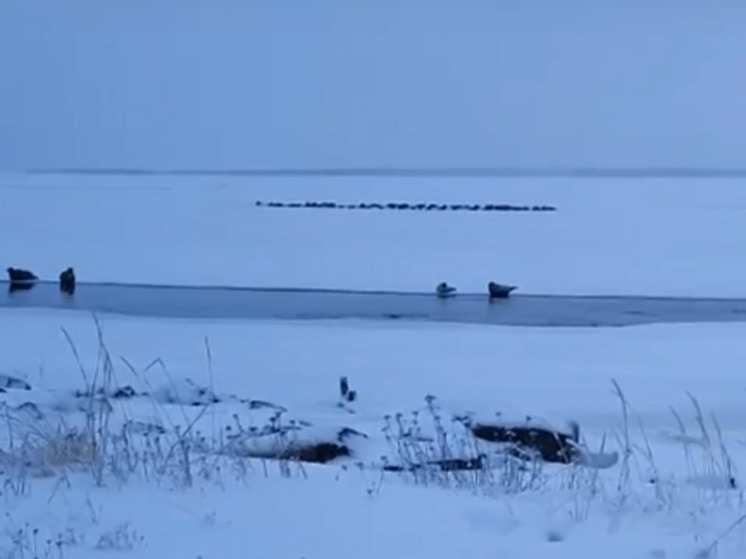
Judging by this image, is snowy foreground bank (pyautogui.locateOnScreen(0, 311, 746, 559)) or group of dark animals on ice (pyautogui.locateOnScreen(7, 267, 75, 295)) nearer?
snowy foreground bank (pyautogui.locateOnScreen(0, 311, 746, 559))

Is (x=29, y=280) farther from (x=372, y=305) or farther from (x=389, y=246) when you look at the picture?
(x=389, y=246)

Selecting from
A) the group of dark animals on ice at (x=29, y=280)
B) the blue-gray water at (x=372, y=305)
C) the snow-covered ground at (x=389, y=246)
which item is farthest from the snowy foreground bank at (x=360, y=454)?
the snow-covered ground at (x=389, y=246)

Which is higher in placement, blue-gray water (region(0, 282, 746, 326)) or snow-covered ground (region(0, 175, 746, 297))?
snow-covered ground (region(0, 175, 746, 297))

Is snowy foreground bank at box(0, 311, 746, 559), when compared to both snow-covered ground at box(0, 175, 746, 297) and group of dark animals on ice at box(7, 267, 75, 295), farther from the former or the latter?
snow-covered ground at box(0, 175, 746, 297)

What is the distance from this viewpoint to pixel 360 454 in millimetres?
7754

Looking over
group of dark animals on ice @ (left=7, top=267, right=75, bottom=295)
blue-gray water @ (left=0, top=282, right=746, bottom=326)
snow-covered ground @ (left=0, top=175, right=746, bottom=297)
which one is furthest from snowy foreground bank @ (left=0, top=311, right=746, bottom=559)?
snow-covered ground @ (left=0, top=175, right=746, bottom=297)

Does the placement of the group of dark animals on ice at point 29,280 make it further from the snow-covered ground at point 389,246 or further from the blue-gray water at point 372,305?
the snow-covered ground at point 389,246

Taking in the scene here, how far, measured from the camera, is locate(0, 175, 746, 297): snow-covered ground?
904 inches

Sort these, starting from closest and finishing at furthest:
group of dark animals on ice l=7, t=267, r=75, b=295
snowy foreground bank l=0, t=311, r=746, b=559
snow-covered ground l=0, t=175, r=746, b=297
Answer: snowy foreground bank l=0, t=311, r=746, b=559 → group of dark animals on ice l=7, t=267, r=75, b=295 → snow-covered ground l=0, t=175, r=746, b=297

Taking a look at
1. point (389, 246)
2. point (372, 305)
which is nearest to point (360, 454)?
point (372, 305)

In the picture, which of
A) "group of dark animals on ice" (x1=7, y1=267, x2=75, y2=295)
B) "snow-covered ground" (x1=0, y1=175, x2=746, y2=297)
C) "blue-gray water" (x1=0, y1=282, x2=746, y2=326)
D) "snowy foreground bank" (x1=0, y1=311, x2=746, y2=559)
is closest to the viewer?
"snowy foreground bank" (x1=0, y1=311, x2=746, y2=559)

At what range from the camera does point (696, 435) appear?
9289 millimetres

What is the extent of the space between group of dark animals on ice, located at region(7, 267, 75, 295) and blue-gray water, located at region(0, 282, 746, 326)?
0.55 feet

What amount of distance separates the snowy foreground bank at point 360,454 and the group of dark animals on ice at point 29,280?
6128mm
